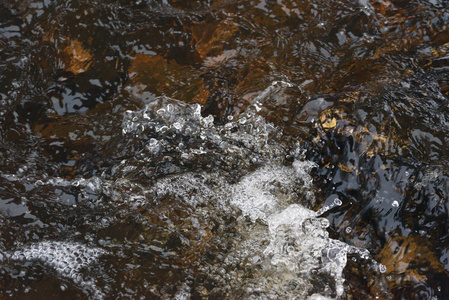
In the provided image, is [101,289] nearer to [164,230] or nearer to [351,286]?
[164,230]

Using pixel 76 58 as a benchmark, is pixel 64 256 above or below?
below

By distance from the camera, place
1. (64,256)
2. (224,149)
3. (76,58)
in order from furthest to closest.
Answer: (76,58) < (224,149) < (64,256)

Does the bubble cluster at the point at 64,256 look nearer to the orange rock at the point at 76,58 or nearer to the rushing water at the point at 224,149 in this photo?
the rushing water at the point at 224,149

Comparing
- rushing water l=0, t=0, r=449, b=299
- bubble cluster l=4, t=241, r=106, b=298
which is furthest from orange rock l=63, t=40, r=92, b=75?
bubble cluster l=4, t=241, r=106, b=298

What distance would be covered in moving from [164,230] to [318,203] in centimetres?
79

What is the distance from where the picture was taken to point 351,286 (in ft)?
6.71

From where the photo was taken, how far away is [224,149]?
2.47 meters

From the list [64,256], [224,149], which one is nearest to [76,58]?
[224,149]

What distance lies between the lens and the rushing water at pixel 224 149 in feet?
6.61

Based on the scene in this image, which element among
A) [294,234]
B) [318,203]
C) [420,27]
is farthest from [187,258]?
[420,27]

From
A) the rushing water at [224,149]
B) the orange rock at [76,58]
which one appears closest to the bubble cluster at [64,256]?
the rushing water at [224,149]

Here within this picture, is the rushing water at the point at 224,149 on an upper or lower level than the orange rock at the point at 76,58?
lower

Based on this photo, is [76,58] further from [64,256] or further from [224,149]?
[64,256]

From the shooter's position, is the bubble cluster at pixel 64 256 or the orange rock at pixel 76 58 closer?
the bubble cluster at pixel 64 256
